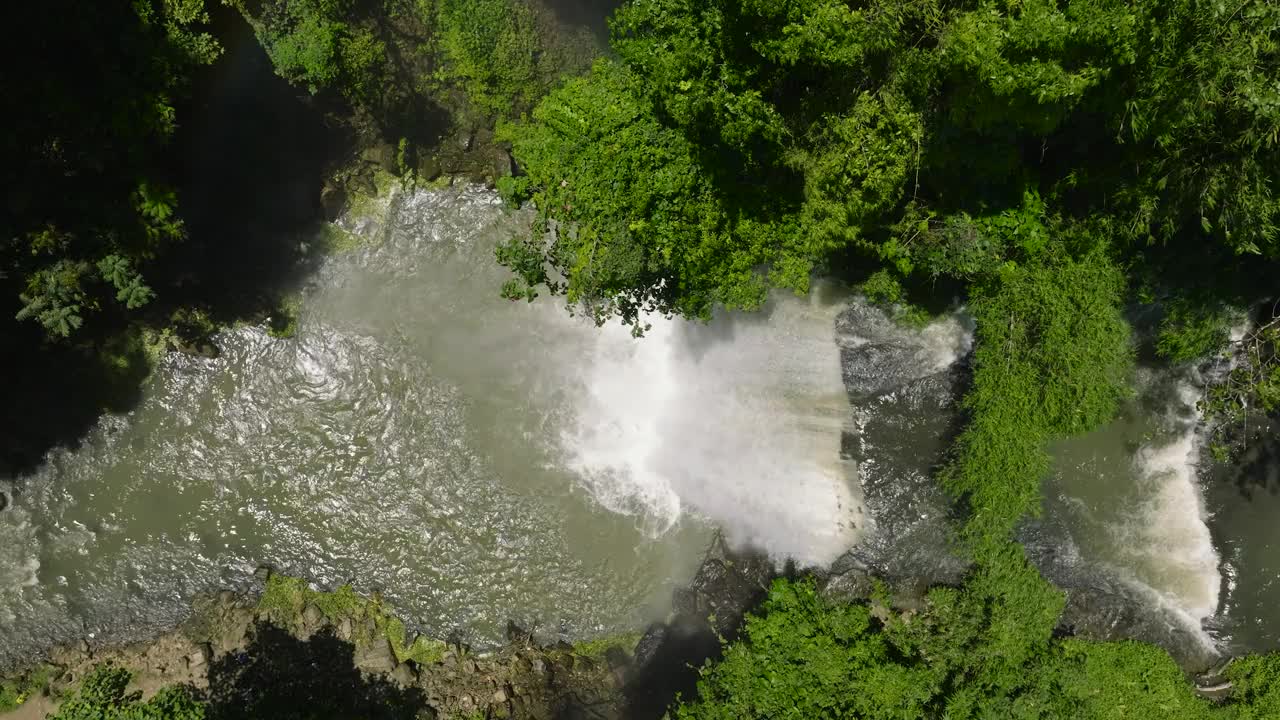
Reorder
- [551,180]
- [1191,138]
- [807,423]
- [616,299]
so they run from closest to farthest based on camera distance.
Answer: [1191,138] < [551,180] < [616,299] < [807,423]

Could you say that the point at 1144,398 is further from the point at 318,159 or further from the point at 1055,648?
the point at 318,159

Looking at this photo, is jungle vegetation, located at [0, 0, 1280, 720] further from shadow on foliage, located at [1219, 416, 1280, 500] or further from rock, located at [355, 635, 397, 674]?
rock, located at [355, 635, 397, 674]

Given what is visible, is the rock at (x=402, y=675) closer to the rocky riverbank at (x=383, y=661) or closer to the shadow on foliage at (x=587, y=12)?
the rocky riverbank at (x=383, y=661)

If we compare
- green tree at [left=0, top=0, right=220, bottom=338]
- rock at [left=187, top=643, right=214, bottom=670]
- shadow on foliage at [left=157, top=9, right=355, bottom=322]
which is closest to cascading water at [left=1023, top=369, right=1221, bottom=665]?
shadow on foliage at [left=157, top=9, right=355, bottom=322]

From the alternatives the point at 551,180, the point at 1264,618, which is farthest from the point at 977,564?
the point at 551,180

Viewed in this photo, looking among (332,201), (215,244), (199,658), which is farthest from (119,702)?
(332,201)

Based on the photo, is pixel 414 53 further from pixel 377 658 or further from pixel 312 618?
pixel 377 658
